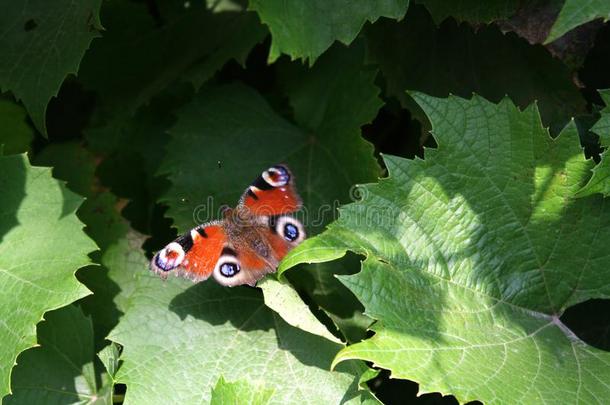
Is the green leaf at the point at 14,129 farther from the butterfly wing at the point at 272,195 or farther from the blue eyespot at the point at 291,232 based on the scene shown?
the blue eyespot at the point at 291,232

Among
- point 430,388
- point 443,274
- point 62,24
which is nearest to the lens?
point 430,388

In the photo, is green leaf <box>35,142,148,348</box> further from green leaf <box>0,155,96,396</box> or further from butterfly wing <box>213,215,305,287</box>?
butterfly wing <box>213,215,305,287</box>

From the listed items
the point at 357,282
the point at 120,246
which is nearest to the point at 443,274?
the point at 357,282

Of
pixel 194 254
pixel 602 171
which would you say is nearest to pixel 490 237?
pixel 602 171

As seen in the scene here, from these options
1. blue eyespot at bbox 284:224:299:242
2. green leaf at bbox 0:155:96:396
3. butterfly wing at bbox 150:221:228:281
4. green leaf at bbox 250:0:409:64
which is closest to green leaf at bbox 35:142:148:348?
green leaf at bbox 0:155:96:396

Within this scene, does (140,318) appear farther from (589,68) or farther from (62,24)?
(589,68)

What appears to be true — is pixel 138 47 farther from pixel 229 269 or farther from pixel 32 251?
pixel 229 269

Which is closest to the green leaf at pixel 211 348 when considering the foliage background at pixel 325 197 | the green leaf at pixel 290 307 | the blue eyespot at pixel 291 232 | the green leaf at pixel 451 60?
the foliage background at pixel 325 197
